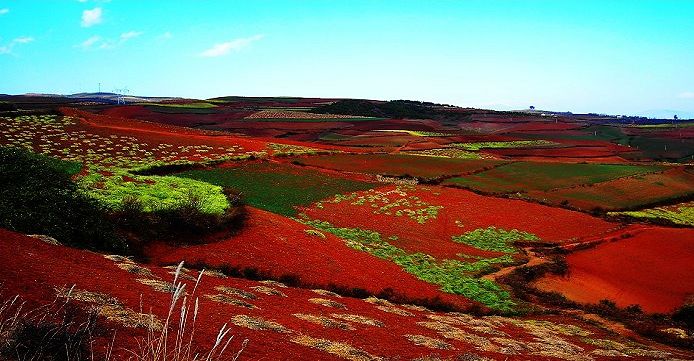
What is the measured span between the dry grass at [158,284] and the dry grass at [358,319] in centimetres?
472

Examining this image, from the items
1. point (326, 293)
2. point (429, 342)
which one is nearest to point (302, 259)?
point (326, 293)

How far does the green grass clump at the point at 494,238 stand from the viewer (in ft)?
104

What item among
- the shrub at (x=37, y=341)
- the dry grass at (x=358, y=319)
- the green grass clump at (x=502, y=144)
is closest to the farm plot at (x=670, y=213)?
the dry grass at (x=358, y=319)

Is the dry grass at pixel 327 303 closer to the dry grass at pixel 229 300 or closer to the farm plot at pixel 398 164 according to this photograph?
the dry grass at pixel 229 300

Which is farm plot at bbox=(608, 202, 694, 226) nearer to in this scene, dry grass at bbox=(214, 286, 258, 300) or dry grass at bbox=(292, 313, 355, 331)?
dry grass at bbox=(292, 313, 355, 331)

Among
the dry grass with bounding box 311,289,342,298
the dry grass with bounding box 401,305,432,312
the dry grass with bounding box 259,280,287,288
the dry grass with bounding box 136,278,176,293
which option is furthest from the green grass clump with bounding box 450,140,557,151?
the dry grass with bounding box 136,278,176,293

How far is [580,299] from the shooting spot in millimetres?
24703

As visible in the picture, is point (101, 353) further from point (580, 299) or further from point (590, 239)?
point (590, 239)

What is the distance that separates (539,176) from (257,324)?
181 feet

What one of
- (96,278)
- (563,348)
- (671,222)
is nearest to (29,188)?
(96,278)

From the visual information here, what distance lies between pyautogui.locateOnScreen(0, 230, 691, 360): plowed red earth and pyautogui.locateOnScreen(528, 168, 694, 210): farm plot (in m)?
33.0

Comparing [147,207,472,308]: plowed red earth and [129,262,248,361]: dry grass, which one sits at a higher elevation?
[129,262,248,361]: dry grass

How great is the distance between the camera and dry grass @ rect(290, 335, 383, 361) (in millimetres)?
9727

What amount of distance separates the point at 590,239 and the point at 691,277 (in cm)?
771
